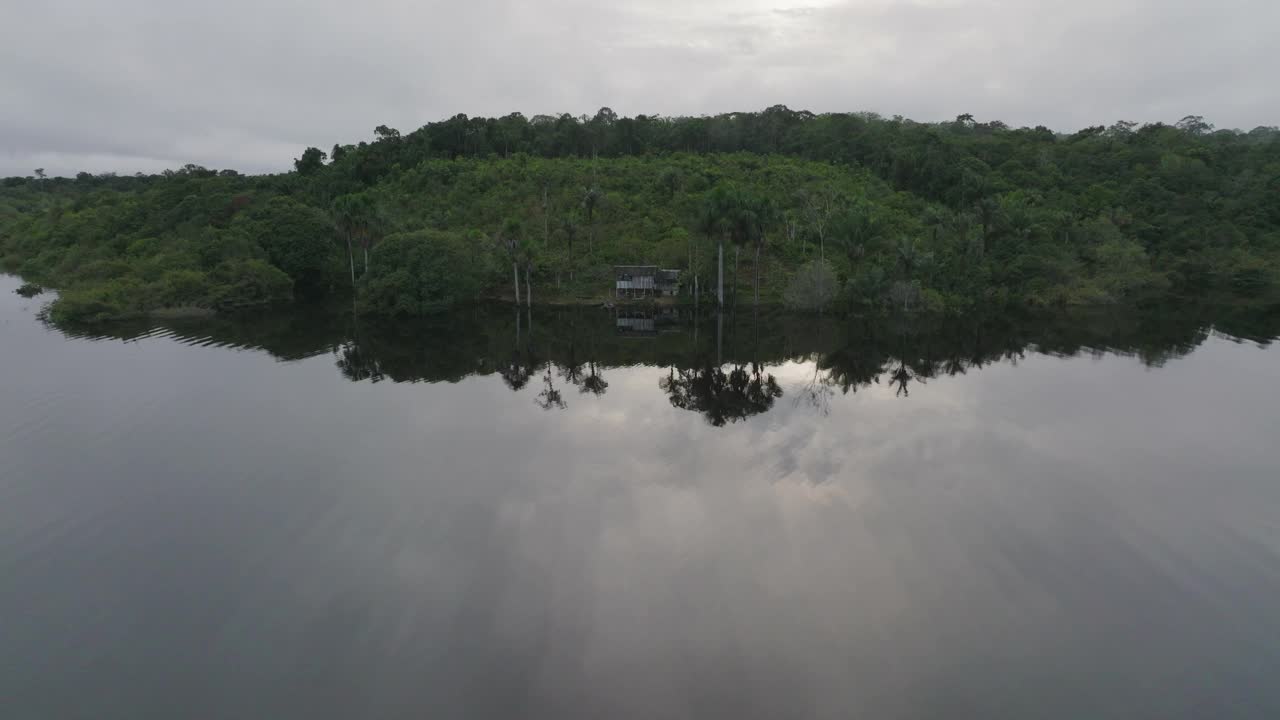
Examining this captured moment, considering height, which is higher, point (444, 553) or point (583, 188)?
point (583, 188)

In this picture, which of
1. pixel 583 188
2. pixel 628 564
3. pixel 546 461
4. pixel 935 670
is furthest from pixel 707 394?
pixel 583 188

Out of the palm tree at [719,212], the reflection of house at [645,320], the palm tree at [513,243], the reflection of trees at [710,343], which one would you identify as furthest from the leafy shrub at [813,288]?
the palm tree at [513,243]

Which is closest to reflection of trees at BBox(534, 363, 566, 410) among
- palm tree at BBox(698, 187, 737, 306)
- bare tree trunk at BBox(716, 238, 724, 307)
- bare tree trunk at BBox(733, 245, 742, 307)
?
palm tree at BBox(698, 187, 737, 306)

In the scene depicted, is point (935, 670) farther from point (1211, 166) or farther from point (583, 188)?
point (1211, 166)

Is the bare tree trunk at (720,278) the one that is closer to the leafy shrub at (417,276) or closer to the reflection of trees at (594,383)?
the reflection of trees at (594,383)

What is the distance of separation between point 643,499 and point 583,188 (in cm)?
7246

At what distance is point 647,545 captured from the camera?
954 inches

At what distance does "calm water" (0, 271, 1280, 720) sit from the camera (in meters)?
17.9

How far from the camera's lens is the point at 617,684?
58.2 feet

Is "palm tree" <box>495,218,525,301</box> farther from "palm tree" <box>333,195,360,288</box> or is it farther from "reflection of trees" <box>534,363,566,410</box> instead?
"reflection of trees" <box>534,363,566,410</box>

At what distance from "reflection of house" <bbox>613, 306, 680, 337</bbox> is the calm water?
552 inches

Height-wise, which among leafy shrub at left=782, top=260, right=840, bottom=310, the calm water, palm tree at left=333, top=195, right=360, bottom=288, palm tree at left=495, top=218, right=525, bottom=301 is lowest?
the calm water

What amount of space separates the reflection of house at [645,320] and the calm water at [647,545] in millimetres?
14018

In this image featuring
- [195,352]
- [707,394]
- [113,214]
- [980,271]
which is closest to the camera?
[707,394]
